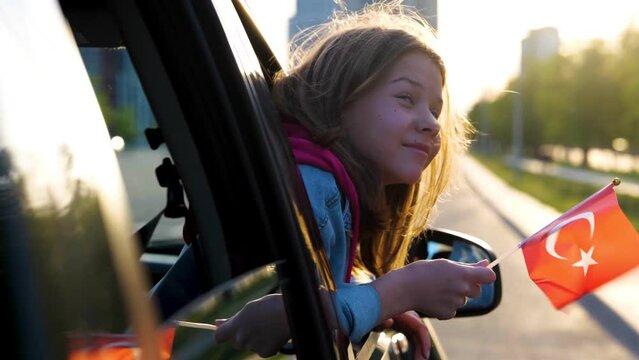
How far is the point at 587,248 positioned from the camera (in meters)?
1.57

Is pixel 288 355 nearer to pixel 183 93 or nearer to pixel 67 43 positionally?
pixel 183 93

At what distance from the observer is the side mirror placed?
232 cm

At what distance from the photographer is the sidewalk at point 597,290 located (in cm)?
761

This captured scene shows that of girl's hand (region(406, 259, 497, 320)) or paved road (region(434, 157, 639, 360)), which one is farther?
paved road (region(434, 157, 639, 360))

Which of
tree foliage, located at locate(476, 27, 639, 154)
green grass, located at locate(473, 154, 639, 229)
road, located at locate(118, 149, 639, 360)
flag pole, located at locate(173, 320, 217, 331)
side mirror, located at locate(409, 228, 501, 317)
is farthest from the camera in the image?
tree foliage, located at locate(476, 27, 639, 154)

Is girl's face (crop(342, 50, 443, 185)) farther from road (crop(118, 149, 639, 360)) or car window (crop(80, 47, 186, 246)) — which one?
road (crop(118, 149, 639, 360))

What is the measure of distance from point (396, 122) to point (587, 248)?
37cm

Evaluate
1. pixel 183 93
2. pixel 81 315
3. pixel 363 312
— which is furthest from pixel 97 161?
pixel 363 312

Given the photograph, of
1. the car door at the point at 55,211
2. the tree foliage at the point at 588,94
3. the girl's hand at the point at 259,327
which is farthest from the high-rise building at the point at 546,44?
the car door at the point at 55,211

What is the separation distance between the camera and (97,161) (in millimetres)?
814

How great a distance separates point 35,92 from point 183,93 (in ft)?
1.60

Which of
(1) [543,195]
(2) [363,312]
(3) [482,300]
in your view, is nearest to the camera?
(2) [363,312]

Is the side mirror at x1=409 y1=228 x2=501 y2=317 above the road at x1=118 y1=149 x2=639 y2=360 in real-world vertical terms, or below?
above

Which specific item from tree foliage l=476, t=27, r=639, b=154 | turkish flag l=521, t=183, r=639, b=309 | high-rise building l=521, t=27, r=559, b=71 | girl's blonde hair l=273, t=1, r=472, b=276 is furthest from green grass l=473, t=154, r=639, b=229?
turkish flag l=521, t=183, r=639, b=309
